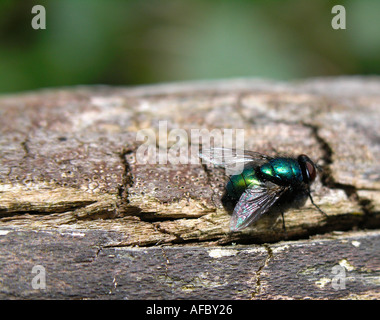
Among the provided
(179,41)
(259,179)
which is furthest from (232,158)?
(179,41)

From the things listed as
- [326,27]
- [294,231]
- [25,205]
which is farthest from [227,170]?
[326,27]

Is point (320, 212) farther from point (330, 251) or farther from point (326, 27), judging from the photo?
point (326, 27)

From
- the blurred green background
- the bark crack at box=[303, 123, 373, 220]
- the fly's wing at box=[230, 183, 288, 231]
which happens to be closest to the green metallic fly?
the fly's wing at box=[230, 183, 288, 231]

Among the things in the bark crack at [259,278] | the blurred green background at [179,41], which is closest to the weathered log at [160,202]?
the bark crack at [259,278]

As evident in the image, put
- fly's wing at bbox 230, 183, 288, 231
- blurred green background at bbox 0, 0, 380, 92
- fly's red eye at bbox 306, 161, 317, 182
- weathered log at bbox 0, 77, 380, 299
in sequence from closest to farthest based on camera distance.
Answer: weathered log at bbox 0, 77, 380, 299 → fly's wing at bbox 230, 183, 288, 231 → fly's red eye at bbox 306, 161, 317, 182 → blurred green background at bbox 0, 0, 380, 92

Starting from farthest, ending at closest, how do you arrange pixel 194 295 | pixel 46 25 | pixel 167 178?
1. pixel 46 25
2. pixel 167 178
3. pixel 194 295

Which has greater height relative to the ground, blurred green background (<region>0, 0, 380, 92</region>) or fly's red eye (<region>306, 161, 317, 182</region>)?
blurred green background (<region>0, 0, 380, 92</region>)

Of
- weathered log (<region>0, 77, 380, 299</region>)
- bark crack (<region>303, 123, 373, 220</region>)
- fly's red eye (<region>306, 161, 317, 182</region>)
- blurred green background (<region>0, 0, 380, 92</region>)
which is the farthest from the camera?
blurred green background (<region>0, 0, 380, 92</region>)

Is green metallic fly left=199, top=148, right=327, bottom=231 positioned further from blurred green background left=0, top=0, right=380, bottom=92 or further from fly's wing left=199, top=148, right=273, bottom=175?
blurred green background left=0, top=0, right=380, bottom=92

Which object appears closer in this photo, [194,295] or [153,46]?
[194,295]
